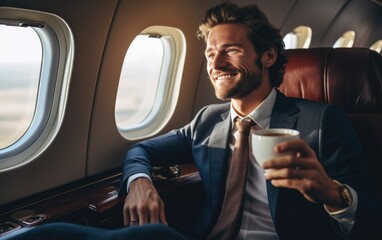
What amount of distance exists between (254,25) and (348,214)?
108cm

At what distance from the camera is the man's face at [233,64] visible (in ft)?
Answer: 6.61

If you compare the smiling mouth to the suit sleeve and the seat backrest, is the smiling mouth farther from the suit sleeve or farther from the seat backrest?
the suit sleeve

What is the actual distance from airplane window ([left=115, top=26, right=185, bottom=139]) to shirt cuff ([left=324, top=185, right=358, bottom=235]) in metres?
1.92

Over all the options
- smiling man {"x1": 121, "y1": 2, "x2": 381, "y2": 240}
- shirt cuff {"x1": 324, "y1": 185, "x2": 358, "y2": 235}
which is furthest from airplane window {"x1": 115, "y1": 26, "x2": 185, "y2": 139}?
Answer: shirt cuff {"x1": 324, "y1": 185, "x2": 358, "y2": 235}

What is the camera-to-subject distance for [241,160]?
6.11ft

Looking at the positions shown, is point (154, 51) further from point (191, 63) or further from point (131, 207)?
point (131, 207)

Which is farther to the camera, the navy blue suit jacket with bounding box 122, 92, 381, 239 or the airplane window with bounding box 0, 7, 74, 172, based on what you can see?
the airplane window with bounding box 0, 7, 74, 172

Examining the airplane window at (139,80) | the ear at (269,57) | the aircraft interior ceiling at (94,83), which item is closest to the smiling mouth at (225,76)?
the ear at (269,57)

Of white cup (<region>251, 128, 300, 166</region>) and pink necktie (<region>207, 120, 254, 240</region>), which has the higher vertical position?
white cup (<region>251, 128, 300, 166</region>)

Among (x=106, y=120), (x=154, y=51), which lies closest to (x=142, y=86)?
(x=154, y=51)

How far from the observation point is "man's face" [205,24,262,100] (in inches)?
79.3

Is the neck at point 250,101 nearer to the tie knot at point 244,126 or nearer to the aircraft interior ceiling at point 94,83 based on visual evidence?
the tie knot at point 244,126

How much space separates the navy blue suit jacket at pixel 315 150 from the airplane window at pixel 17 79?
734 millimetres

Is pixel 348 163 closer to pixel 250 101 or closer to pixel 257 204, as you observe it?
pixel 257 204
